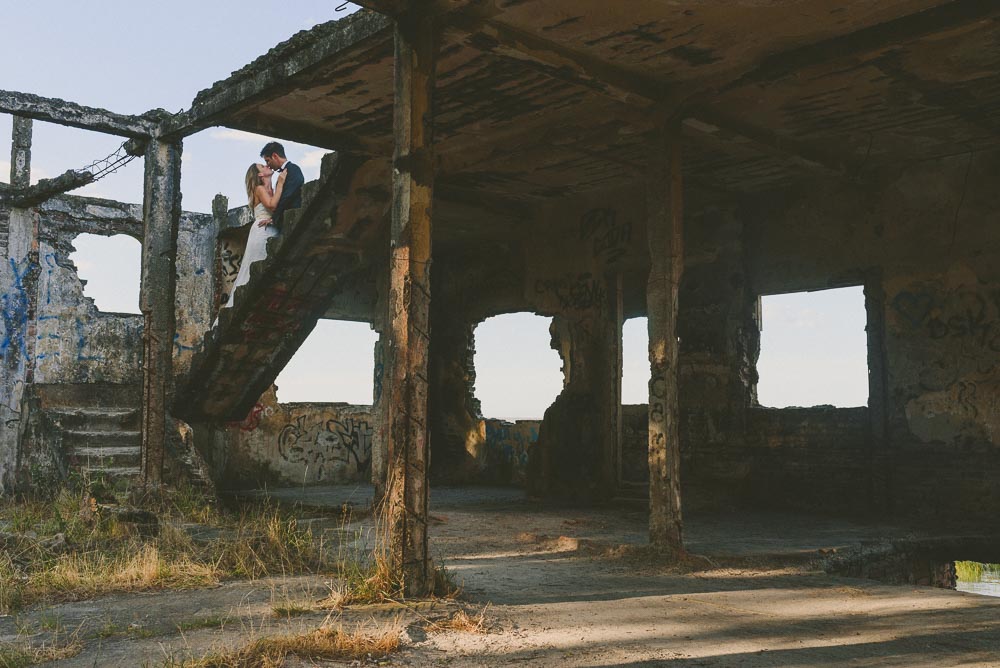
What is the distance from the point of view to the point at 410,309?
537 centimetres

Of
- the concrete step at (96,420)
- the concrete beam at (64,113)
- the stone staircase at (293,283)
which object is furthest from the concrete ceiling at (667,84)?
the concrete step at (96,420)

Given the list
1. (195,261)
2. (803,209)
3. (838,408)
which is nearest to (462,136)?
(803,209)

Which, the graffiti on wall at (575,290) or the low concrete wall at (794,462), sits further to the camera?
the graffiti on wall at (575,290)

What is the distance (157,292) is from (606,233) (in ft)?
18.3

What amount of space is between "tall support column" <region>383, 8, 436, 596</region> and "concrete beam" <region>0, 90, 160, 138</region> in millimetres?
5208

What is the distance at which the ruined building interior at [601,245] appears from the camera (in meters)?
6.09

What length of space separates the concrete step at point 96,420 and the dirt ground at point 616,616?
17.6 feet

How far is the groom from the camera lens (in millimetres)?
10000

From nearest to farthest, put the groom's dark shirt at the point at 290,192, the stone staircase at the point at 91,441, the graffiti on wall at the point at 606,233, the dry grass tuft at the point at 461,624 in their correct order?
the dry grass tuft at the point at 461,624
the stone staircase at the point at 91,441
the groom's dark shirt at the point at 290,192
the graffiti on wall at the point at 606,233

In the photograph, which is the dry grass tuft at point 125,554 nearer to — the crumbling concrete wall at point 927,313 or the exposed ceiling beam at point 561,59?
the exposed ceiling beam at point 561,59

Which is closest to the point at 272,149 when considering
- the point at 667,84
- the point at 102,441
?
the point at 102,441

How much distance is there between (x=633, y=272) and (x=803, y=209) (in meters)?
2.27

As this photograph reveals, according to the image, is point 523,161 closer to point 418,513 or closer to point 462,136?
point 462,136

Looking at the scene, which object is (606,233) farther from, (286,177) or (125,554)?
(125,554)
